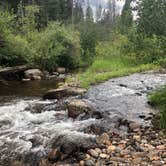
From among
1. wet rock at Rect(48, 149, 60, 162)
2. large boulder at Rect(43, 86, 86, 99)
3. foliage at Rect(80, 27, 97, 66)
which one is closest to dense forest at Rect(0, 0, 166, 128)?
foliage at Rect(80, 27, 97, 66)

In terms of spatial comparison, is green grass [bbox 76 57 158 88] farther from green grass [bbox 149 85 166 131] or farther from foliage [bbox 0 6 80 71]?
green grass [bbox 149 85 166 131]

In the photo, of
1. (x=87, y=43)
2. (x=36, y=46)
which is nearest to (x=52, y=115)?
(x=36, y=46)

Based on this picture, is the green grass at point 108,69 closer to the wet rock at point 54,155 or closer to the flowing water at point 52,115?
the flowing water at point 52,115

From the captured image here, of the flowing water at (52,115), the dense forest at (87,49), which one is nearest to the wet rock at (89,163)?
the flowing water at (52,115)

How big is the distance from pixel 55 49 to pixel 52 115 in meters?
18.1

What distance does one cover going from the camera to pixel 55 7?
177 feet

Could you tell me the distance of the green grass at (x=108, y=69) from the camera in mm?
18734

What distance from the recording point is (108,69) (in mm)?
23625

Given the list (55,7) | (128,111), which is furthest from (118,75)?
(55,7)

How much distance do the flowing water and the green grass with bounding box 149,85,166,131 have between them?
0.29 m

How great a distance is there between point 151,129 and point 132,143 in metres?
1.04

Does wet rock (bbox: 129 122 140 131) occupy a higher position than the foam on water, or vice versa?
wet rock (bbox: 129 122 140 131)

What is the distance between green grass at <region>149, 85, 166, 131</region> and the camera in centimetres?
941

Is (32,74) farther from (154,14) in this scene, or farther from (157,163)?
(157,163)
